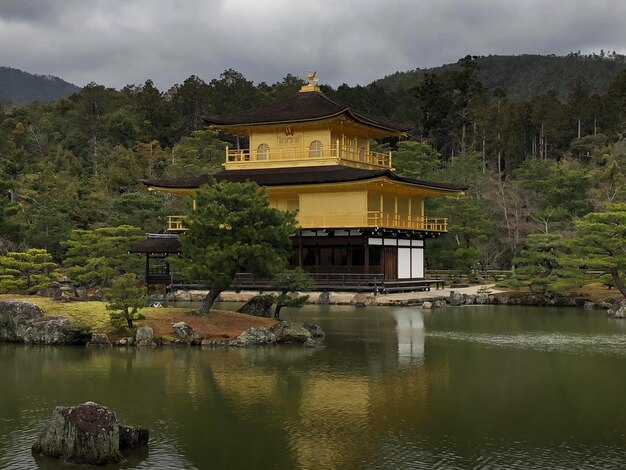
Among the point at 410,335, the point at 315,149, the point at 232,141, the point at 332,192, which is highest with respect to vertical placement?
the point at 232,141

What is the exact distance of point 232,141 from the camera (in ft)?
298

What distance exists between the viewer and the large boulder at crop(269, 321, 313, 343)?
2331cm

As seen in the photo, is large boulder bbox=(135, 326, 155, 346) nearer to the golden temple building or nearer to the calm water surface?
→ the calm water surface

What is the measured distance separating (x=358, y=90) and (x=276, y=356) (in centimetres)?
7401

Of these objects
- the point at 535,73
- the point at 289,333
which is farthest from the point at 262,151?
the point at 535,73

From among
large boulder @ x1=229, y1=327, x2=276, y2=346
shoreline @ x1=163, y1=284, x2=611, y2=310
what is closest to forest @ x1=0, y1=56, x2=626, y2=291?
shoreline @ x1=163, y1=284, x2=611, y2=310

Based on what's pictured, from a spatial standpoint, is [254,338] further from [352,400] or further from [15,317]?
[352,400]

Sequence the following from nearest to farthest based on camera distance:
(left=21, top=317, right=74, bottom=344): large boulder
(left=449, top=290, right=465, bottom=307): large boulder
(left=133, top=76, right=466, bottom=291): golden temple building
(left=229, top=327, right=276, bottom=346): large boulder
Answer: (left=229, top=327, right=276, bottom=346): large boulder < (left=21, top=317, right=74, bottom=344): large boulder < (left=449, top=290, right=465, bottom=307): large boulder < (left=133, top=76, right=466, bottom=291): golden temple building

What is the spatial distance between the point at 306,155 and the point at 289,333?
22.0 metres

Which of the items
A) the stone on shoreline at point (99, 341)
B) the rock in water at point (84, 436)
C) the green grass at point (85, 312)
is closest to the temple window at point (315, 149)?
the green grass at point (85, 312)

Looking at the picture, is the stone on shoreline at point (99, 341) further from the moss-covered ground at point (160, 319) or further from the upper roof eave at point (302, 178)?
A: the upper roof eave at point (302, 178)

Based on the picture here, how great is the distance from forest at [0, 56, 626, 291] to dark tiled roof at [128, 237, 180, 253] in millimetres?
744

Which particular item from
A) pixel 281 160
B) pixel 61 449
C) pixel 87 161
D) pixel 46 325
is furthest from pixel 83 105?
pixel 61 449

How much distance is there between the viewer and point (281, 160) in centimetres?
4453
